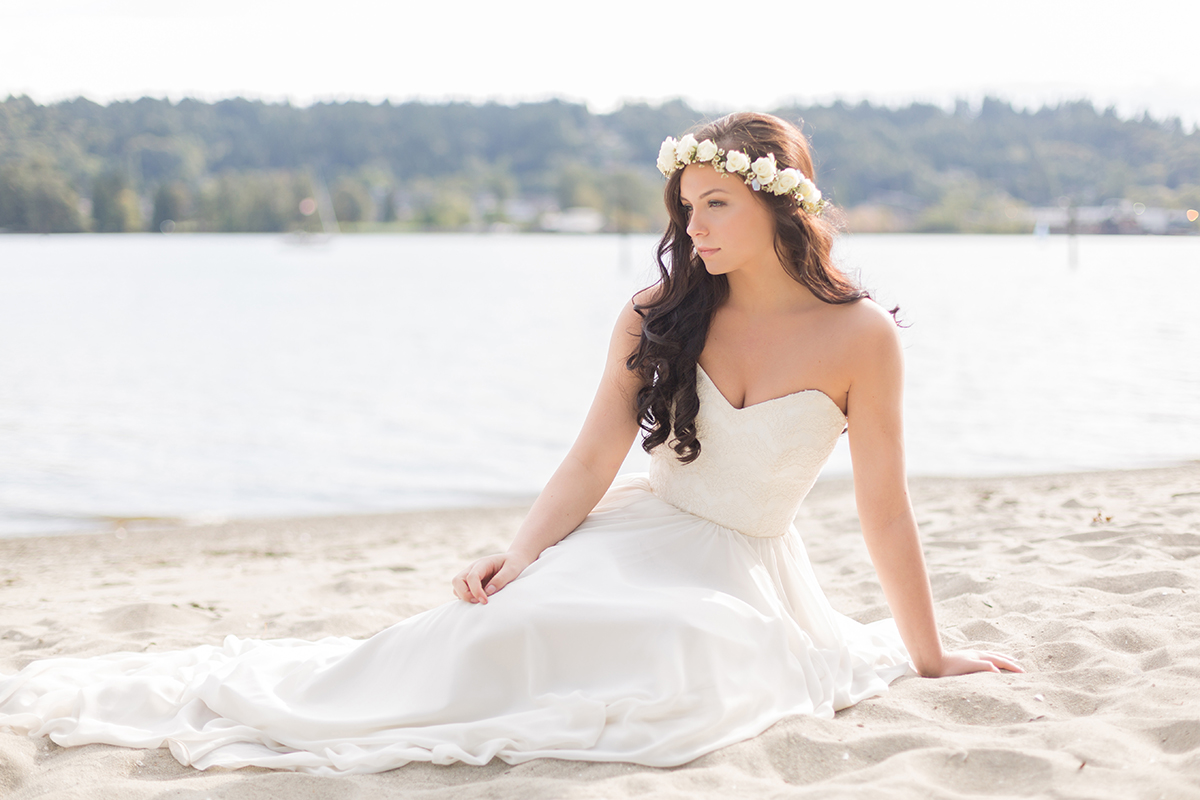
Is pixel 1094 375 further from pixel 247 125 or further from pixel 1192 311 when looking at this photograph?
pixel 247 125

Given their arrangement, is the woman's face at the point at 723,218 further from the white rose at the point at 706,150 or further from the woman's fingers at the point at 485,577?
the woman's fingers at the point at 485,577

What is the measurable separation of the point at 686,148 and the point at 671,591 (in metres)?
1.37

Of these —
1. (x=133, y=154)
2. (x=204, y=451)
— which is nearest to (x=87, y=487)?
(x=204, y=451)

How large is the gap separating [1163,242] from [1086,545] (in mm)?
102584

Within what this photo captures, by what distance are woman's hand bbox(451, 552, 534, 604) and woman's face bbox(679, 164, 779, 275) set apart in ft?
3.57

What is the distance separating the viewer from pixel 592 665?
2.68m

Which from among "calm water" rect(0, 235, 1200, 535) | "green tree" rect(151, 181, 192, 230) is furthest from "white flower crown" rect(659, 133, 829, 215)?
"green tree" rect(151, 181, 192, 230)

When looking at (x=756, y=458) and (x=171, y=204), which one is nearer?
(x=756, y=458)

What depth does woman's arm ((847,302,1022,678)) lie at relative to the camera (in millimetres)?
2967

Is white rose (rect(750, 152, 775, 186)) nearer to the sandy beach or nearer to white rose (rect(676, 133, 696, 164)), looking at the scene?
white rose (rect(676, 133, 696, 164))

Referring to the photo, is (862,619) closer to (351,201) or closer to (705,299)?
(705,299)

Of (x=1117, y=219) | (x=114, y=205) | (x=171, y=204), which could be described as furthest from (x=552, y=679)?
(x=171, y=204)

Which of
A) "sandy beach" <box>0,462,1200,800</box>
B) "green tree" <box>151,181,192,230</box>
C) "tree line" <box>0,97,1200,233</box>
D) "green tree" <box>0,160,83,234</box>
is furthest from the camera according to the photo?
"green tree" <box>151,181,192,230</box>

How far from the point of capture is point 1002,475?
969 cm
